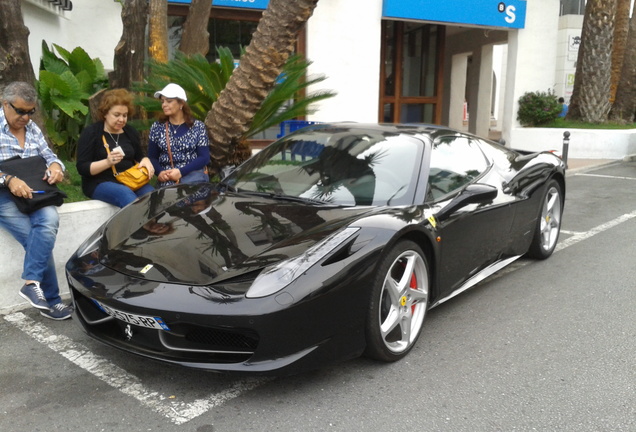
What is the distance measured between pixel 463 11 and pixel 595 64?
376 centimetres

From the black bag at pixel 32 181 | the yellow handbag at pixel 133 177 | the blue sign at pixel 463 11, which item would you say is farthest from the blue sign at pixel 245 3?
the black bag at pixel 32 181

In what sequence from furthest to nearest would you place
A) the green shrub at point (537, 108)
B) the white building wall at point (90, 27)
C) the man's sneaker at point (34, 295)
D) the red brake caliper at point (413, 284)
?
the green shrub at point (537, 108) < the white building wall at point (90, 27) < the man's sneaker at point (34, 295) < the red brake caliper at point (413, 284)

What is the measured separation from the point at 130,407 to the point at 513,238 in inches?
125

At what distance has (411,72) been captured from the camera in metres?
15.6

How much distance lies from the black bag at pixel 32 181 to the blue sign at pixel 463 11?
9.61 meters

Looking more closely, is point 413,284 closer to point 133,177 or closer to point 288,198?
point 288,198

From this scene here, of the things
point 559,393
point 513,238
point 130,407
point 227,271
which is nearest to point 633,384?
point 559,393

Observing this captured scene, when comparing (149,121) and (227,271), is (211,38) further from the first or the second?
(227,271)

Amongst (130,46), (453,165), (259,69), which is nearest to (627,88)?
(259,69)

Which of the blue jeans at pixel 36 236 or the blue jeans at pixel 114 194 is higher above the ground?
the blue jeans at pixel 114 194

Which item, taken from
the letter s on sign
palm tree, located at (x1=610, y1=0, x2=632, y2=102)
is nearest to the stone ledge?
the letter s on sign

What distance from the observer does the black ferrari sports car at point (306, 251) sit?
2.89m

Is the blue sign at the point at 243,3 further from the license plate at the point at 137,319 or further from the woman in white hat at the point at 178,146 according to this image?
the license plate at the point at 137,319

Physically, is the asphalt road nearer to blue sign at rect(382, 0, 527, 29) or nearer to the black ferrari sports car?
the black ferrari sports car
